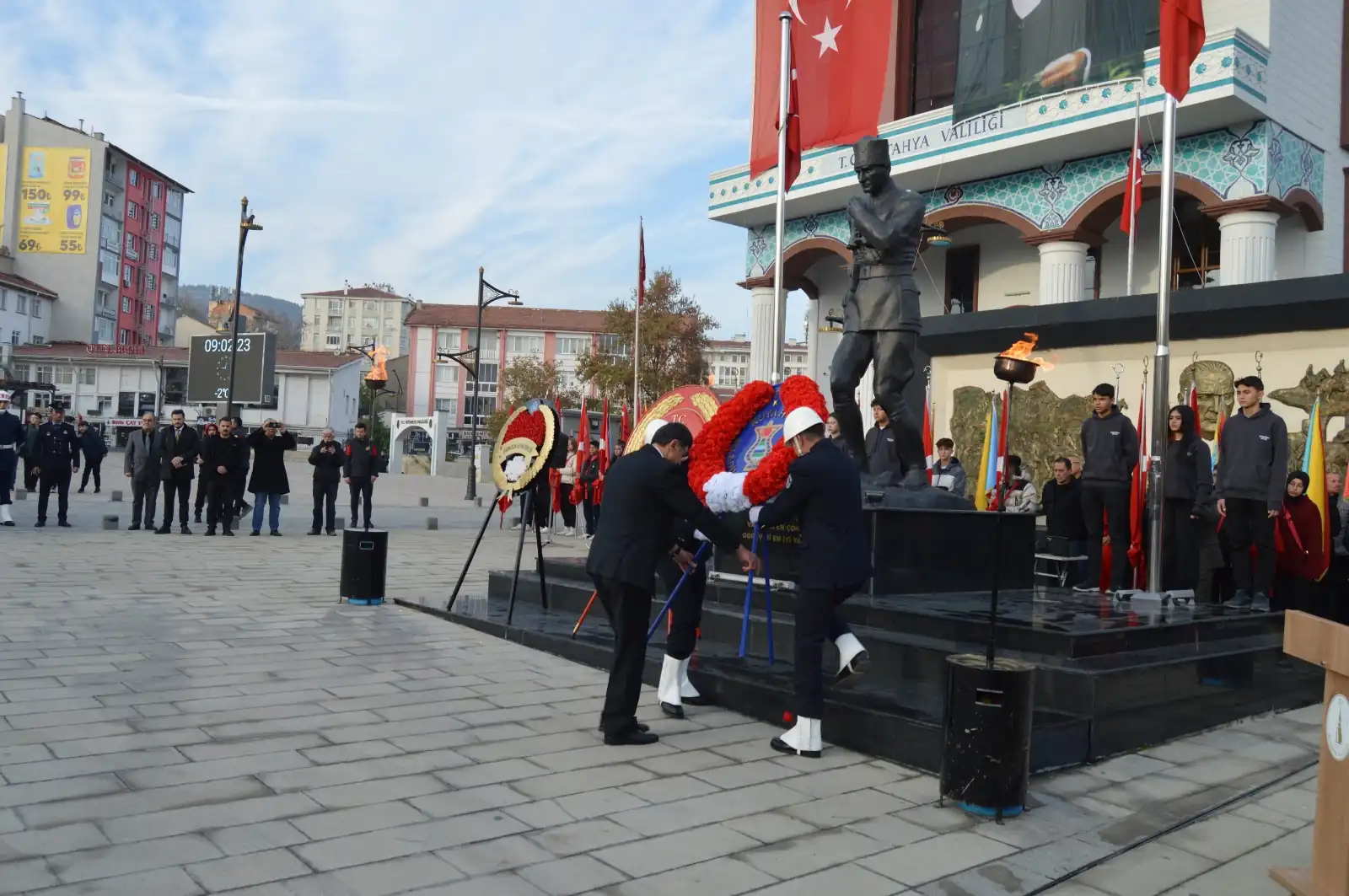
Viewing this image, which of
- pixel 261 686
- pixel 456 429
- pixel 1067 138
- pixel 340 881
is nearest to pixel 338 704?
pixel 261 686

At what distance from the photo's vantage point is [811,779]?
529cm

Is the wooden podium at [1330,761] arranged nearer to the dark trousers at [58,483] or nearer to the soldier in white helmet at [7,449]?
the soldier in white helmet at [7,449]

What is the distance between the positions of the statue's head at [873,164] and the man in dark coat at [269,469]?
1136 cm

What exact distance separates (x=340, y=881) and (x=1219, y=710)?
5757 millimetres

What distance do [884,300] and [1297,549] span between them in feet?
14.2

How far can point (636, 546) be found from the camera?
19.2 feet

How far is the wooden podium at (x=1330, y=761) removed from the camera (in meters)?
3.51

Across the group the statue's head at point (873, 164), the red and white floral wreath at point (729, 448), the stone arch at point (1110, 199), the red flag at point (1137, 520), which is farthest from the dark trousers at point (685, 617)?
the stone arch at point (1110, 199)

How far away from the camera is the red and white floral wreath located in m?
6.73

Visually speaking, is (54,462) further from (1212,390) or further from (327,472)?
(1212,390)

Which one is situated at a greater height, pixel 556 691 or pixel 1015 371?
pixel 1015 371

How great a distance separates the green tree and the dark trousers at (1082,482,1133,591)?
101 feet

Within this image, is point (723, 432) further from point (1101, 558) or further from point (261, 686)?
point (1101, 558)

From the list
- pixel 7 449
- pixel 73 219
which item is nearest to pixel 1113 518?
pixel 7 449
